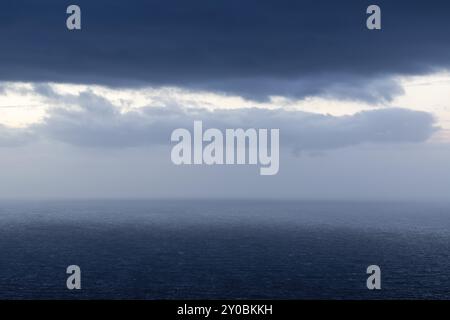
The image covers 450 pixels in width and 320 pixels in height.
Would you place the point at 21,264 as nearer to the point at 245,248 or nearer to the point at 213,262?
the point at 213,262

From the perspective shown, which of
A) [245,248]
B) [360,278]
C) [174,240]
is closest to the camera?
[360,278]

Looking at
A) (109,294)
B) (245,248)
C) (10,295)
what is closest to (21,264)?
(10,295)

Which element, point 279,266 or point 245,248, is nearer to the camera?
point 279,266

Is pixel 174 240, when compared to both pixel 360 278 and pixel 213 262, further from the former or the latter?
pixel 360 278
